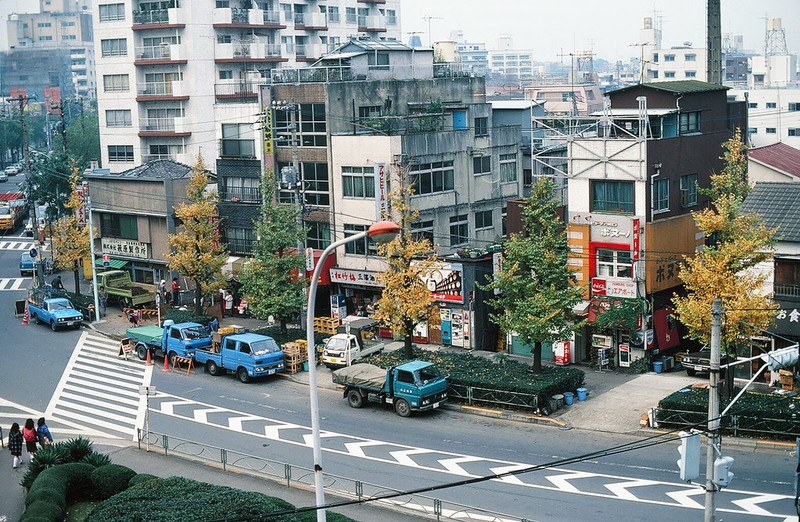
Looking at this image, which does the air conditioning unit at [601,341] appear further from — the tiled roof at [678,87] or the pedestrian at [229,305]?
the pedestrian at [229,305]

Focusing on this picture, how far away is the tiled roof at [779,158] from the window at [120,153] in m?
50.2

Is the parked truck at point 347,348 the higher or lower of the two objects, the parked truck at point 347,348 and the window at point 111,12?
the lower

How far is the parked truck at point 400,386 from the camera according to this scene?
39.4 m

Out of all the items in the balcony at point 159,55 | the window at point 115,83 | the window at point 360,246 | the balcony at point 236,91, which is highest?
the balcony at point 159,55

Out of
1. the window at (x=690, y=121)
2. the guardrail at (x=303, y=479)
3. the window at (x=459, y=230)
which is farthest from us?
the window at (x=459, y=230)

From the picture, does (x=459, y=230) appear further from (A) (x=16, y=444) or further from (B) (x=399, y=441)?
(A) (x=16, y=444)

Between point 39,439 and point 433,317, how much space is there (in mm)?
17564

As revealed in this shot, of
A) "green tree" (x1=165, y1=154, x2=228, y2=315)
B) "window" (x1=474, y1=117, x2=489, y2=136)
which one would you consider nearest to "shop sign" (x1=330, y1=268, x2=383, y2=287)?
"green tree" (x1=165, y1=154, x2=228, y2=315)

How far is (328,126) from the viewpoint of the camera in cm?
5650

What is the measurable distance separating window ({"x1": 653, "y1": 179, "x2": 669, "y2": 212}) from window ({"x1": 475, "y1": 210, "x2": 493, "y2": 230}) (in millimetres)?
15304

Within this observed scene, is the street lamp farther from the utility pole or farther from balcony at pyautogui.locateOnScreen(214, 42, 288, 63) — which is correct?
balcony at pyautogui.locateOnScreen(214, 42, 288, 63)

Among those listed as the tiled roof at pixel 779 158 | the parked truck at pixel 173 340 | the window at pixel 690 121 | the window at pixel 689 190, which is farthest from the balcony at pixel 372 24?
the window at pixel 689 190

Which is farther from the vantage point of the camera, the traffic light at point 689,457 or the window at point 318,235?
the window at point 318,235

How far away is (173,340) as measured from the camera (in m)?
49.2
